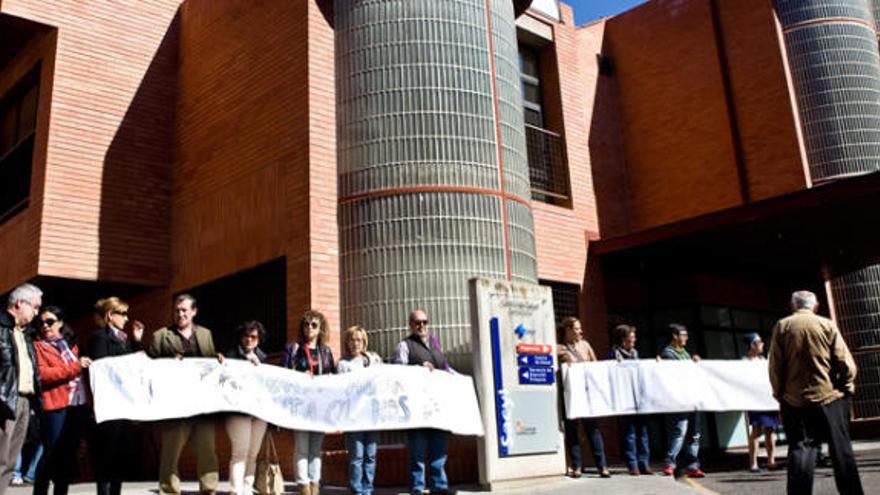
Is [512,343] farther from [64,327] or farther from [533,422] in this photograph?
[64,327]

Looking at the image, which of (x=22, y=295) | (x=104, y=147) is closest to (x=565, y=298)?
(x=104, y=147)

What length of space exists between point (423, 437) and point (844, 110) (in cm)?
1240

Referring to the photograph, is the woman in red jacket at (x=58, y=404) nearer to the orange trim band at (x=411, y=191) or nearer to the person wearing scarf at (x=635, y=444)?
the orange trim band at (x=411, y=191)

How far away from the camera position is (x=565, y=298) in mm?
14281

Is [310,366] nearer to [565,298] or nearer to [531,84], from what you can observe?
[565,298]

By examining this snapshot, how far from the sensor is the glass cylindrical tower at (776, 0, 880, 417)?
15328mm

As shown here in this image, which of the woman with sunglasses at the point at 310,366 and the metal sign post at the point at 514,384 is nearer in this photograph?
the woman with sunglasses at the point at 310,366

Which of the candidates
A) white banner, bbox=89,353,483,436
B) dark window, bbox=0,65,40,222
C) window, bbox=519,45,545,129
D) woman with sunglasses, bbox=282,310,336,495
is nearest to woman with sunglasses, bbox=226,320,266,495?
white banner, bbox=89,353,483,436

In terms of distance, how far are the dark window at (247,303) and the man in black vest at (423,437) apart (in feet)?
12.2

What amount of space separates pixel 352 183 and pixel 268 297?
2265 mm

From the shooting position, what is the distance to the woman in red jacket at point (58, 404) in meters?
6.38

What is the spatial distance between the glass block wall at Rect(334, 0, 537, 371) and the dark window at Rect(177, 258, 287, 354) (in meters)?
1.36

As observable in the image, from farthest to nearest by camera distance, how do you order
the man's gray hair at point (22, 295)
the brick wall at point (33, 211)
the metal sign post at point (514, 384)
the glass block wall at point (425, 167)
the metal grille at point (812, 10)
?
the metal grille at point (812, 10), the brick wall at point (33, 211), the glass block wall at point (425, 167), the metal sign post at point (514, 384), the man's gray hair at point (22, 295)

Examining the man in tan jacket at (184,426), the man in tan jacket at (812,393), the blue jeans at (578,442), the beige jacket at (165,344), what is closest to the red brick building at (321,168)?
the blue jeans at (578,442)
